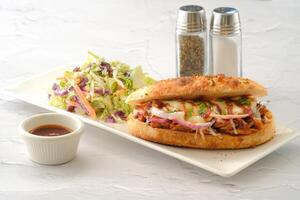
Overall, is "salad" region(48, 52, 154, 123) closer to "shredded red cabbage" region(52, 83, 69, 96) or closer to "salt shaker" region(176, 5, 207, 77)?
"shredded red cabbage" region(52, 83, 69, 96)

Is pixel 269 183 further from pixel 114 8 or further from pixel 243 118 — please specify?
pixel 114 8

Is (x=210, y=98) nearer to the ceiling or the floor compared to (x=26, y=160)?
nearer to the ceiling

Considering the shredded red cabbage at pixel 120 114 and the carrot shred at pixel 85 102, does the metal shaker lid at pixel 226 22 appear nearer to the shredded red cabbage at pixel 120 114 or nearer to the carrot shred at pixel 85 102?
the shredded red cabbage at pixel 120 114

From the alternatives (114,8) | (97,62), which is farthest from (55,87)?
(114,8)

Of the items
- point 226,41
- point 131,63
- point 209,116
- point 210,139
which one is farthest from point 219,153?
point 131,63

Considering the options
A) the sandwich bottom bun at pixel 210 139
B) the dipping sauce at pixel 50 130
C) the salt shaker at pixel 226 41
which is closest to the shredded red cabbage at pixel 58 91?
the dipping sauce at pixel 50 130

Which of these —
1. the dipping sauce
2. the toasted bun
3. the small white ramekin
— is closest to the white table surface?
the small white ramekin
